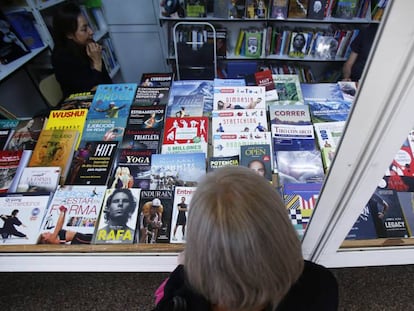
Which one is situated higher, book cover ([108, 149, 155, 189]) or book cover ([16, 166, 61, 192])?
book cover ([108, 149, 155, 189])

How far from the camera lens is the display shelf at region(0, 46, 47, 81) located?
1567mm

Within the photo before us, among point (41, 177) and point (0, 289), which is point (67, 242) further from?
point (0, 289)

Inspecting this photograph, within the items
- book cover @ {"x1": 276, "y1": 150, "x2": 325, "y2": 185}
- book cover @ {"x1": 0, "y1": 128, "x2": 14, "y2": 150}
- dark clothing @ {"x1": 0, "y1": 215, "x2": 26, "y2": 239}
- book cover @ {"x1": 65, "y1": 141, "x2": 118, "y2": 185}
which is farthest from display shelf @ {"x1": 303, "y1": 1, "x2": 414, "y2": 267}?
book cover @ {"x1": 0, "y1": 128, "x2": 14, "y2": 150}

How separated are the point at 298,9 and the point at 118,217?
2225 millimetres

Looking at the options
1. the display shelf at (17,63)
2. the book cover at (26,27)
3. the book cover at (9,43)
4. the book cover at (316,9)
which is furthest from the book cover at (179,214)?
the book cover at (316,9)

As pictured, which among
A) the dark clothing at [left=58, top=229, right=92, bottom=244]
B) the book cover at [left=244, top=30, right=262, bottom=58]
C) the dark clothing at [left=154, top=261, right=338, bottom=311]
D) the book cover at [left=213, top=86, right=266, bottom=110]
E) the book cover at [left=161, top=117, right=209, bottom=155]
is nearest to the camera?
the dark clothing at [left=154, top=261, right=338, bottom=311]

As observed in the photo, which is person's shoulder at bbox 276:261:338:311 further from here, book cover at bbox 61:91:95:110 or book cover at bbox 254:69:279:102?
book cover at bbox 61:91:95:110

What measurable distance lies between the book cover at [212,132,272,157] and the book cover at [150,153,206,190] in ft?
0.27

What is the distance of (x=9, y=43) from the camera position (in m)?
1.64

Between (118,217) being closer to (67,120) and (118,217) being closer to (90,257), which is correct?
(90,257)

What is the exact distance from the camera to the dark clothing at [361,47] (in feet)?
6.45

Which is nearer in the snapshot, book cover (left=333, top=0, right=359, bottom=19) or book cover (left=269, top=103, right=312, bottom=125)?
book cover (left=269, top=103, right=312, bottom=125)

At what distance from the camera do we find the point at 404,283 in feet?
4.45

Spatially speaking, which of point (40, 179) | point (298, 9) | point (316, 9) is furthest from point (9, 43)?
point (316, 9)
